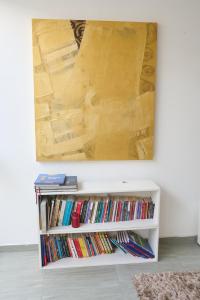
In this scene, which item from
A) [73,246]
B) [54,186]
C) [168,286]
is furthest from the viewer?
[73,246]

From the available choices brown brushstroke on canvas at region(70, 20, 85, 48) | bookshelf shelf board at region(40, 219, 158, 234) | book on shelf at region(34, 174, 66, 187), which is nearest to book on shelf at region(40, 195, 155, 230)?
bookshelf shelf board at region(40, 219, 158, 234)

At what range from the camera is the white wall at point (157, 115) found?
7.74 ft

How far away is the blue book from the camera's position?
225cm

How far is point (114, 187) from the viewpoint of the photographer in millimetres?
2385

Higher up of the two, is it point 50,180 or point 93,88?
point 93,88

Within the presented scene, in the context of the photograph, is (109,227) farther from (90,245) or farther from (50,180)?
(50,180)

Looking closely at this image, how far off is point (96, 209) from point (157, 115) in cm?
107

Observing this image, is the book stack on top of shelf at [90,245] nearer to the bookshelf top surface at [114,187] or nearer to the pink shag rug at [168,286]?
the pink shag rug at [168,286]

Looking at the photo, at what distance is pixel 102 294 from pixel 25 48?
213 cm

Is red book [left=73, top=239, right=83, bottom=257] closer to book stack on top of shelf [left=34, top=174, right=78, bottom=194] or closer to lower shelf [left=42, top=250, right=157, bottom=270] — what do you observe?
lower shelf [left=42, top=250, right=157, bottom=270]

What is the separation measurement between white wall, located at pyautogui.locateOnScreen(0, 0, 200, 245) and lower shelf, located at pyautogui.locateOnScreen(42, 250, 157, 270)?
0.41m

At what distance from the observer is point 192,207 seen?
9.10ft

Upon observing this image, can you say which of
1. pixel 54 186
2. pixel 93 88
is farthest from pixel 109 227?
pixel 93 88

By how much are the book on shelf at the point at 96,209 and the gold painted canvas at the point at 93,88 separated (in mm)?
390
